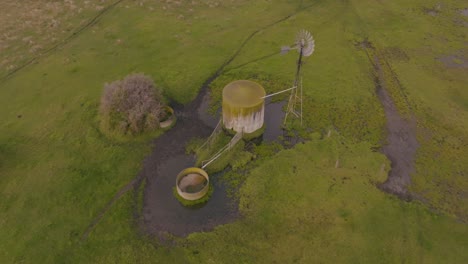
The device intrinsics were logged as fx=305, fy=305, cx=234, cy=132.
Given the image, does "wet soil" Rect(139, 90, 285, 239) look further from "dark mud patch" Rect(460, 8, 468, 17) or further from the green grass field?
"dark mud patch" Rect(460, 8, 468, 17)

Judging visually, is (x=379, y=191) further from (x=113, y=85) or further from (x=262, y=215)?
(x=113, y=85)

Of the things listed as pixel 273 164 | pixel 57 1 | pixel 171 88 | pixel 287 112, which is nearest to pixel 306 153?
pixel 273 164

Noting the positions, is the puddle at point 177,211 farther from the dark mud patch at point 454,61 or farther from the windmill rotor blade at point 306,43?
the dark mud patch at point 454,61

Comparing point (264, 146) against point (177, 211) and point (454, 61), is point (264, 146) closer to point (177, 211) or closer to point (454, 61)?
point (177, 211)

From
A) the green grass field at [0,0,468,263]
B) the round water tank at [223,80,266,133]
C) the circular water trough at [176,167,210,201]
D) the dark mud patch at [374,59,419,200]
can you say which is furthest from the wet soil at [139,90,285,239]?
the dark mud patch at [374,59,419,200]

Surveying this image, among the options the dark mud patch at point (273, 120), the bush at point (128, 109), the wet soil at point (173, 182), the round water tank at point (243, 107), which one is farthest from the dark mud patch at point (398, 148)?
the bush at point (128, 109)

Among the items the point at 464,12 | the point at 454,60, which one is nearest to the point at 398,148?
the point at 454,60
